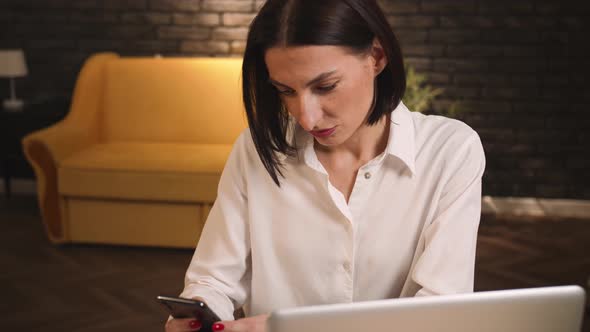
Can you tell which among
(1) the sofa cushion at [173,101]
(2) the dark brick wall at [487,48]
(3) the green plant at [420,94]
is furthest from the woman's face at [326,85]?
(2) the dark brick wall at [487,48]

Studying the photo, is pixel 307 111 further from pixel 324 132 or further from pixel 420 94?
pixel 420 94

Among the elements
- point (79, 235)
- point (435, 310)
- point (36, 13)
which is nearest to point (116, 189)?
point (79, 235)

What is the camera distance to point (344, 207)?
1313 mm

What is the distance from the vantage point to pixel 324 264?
133 cm

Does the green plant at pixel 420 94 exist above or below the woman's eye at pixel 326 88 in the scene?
below

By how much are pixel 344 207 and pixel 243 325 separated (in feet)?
1.03

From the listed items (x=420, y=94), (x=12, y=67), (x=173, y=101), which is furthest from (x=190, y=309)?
(x=12, y=67)

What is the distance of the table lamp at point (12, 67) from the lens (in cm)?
465

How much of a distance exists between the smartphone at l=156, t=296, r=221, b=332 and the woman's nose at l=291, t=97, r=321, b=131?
1.17 ft

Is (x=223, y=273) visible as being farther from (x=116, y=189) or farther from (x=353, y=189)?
(x=116, y=189)

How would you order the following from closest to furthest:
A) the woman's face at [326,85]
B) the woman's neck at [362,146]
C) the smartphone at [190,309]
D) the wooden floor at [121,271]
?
the smartphone at [190,309], the woman's face at [326,85], the woman's neck at [362,146], the wooden floor at [121,271]

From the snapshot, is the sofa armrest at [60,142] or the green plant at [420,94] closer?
the sofa armrest at [60,142]

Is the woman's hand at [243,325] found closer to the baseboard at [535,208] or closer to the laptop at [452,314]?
the laptop at [452,314]

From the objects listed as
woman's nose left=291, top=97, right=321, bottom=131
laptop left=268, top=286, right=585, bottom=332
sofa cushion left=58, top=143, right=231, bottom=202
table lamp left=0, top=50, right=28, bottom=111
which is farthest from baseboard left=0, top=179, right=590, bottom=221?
laptop left=268, top=286, right=585, bottom=332
